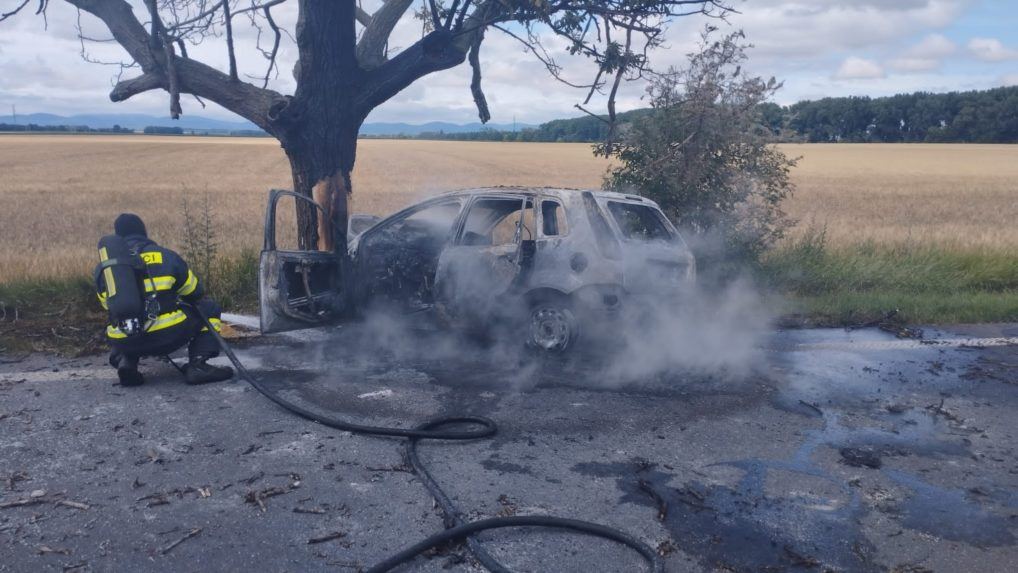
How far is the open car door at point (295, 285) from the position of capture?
6.84m

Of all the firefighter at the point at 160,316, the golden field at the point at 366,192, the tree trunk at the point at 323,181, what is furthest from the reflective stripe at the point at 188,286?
the golden field at the point at 366,192

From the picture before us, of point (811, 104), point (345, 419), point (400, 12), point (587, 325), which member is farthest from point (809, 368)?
point (811, 104)

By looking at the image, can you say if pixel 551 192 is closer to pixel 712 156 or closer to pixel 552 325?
pixel 552 325

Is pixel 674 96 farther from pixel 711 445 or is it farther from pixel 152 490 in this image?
pixel 152 490

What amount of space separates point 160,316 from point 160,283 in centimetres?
26

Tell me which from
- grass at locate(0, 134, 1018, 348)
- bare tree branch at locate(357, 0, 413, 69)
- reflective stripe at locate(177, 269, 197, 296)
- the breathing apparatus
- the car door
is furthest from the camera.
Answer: bare tree branch at locate(357, 0, 413, 69)

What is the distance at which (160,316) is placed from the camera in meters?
6.00

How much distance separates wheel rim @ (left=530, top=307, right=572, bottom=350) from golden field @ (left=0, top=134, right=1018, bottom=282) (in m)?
5.35

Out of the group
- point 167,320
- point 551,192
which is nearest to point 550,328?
point 551,192

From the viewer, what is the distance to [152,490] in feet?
13.8

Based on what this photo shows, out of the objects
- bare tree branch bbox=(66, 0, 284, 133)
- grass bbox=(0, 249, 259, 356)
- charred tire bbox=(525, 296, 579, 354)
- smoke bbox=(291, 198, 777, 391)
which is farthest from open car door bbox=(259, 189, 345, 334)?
bare tree branch bbox=(66, 0, 284, 133)

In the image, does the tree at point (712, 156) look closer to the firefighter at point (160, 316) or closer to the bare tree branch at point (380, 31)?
the bare tree branch at point (380, 31)

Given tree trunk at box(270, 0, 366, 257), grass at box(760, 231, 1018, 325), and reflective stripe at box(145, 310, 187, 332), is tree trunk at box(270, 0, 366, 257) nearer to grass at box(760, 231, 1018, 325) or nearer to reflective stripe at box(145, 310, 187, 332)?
reflective stripe at box(145, 310, 187, 332)

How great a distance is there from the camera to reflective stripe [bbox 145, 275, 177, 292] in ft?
19.4
